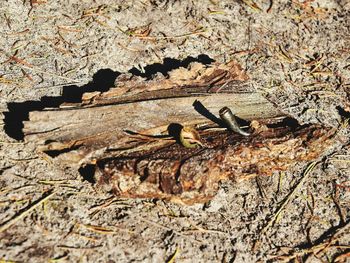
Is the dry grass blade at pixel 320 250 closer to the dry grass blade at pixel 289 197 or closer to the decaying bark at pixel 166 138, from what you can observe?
the dry grass blade at pixel 289 197

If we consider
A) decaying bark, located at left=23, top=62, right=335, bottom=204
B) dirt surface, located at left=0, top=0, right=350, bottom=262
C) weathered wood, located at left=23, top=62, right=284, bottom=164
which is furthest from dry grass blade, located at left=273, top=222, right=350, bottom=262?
weathered wood, located at left=23, top=62, right=284, bottom=164

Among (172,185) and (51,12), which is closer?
(172,185)

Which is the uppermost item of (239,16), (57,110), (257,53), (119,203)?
(239,16)

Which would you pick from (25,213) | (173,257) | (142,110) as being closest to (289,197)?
(173,257)

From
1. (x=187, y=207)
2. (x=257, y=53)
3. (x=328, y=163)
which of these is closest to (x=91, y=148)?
(x=187, y=207)

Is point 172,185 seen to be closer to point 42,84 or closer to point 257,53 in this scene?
point 42,84

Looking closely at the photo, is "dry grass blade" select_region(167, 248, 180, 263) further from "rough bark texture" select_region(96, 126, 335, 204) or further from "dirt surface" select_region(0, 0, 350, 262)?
"rough bark texture" select_region(96, 126, 335, 204)
